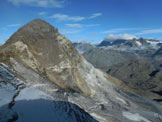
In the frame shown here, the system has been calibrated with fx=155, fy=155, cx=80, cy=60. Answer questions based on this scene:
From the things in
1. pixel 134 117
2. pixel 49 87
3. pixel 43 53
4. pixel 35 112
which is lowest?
pixel 134 117

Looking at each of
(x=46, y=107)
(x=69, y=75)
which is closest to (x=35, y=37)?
(x=69, y=75)

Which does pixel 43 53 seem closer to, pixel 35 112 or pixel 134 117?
pixel 35 112

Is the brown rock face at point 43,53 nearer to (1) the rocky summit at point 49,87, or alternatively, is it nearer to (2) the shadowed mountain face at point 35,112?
(1) the rocky summit at point 49,87

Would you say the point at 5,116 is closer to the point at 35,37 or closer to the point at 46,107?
the point at 46,107

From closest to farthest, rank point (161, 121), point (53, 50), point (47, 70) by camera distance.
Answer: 1. point (47, 70)
2. point (161, 121)
3. point (53, 50)

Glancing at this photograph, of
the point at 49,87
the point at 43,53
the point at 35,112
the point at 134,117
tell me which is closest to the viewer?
the point at 35,112

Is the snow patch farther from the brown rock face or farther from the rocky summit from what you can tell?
the brown rock face

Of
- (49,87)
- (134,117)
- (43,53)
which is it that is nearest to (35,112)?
(49,87)

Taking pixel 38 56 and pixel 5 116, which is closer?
pixel 5 116
